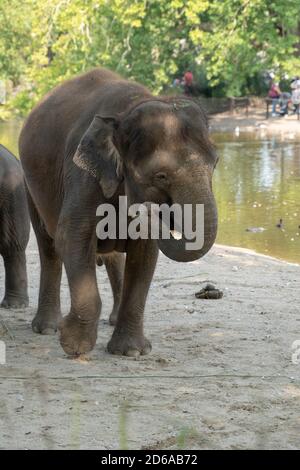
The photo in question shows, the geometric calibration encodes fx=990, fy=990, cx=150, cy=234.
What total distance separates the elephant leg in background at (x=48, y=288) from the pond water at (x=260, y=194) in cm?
557

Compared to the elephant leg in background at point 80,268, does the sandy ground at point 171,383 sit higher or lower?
lower

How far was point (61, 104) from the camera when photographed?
729 centimetres

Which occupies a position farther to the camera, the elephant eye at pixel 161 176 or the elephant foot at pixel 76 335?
the elephant foot at pixel 76 335

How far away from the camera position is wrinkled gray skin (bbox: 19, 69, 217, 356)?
586 cm

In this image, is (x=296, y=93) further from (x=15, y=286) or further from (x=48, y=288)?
(x=48, y=288)

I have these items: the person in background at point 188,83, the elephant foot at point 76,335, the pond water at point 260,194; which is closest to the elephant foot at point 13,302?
the elephant foot at point 76,335

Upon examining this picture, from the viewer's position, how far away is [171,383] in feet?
20.4

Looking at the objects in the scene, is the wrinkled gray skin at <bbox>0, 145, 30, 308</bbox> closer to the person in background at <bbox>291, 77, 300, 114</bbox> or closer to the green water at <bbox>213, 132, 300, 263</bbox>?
the green water at <bbox>213, 132, 300, 263</bbox>

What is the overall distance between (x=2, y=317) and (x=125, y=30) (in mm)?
23875

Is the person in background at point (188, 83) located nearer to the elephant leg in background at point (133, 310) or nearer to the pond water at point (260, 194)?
the pond water at point (260, 194)

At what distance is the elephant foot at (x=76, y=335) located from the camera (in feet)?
21.4

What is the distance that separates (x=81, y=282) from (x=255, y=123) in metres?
28.9

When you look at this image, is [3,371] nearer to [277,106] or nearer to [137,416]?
[137,416]
